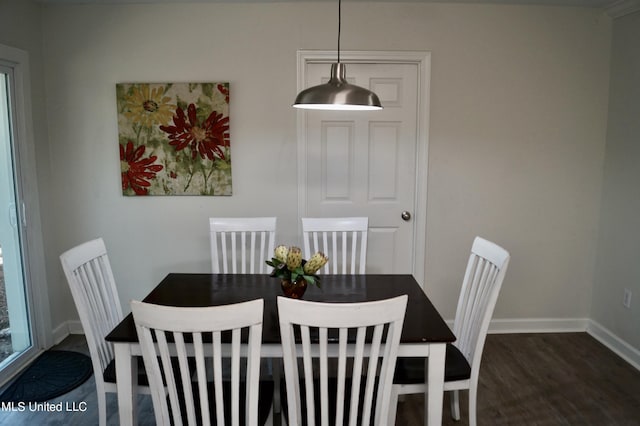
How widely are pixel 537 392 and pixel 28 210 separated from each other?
340 centimetres

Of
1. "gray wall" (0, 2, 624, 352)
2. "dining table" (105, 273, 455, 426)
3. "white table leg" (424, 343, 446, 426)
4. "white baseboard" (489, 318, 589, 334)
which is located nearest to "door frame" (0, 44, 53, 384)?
"gray wall" (0, 2, 624, 352)

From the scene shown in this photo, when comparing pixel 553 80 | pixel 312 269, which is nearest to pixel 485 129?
pixel 553 80

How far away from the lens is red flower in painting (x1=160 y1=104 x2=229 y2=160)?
336 centimetres

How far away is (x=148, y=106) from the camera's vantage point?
132 inches

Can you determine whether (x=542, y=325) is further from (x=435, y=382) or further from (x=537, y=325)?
(x=435, y=382)

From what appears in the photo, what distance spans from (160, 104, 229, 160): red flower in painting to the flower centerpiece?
154cm

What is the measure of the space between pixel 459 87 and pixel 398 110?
0.46m

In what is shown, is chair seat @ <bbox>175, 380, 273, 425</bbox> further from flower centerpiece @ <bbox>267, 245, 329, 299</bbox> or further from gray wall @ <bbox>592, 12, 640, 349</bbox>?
gray wall @ <bbox>592, 12, 640, 349</bbox>

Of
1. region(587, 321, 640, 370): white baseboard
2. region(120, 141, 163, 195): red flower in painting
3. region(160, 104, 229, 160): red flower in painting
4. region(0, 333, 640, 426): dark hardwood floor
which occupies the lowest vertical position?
region(0, 333, 640, 426): dark hardwood floor

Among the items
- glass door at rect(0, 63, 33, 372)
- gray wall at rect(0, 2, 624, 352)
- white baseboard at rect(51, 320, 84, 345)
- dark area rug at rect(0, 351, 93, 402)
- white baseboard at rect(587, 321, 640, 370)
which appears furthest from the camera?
white baseboard at rect(51, 320, 84, 345)

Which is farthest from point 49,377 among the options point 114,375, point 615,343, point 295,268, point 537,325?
point 615,343

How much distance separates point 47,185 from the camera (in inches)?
134

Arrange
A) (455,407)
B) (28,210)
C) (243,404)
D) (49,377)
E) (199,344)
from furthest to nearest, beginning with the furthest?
(28,210), (49,377), (455,407), (243,404), (199,344)

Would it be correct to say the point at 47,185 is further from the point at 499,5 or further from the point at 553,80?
the point at 553,80
